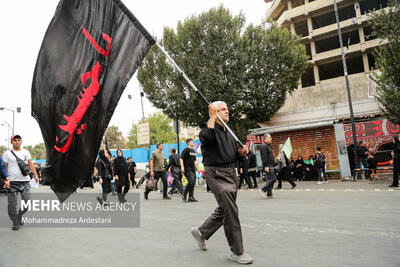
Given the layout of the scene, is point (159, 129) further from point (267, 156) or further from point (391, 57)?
point (267, 156)

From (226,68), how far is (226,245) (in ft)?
54.9

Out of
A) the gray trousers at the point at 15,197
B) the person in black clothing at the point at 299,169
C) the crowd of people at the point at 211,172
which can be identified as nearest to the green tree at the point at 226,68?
the person in black clothing at the point at 299,169

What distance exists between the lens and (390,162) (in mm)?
15750

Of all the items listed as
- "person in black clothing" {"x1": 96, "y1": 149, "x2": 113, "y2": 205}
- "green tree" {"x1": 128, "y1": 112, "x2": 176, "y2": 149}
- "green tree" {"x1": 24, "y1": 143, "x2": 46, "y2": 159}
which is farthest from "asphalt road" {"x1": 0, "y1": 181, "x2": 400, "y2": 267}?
"green tree" {"x1": 24, "y1": 143, "x2": 46, "y2": 159}

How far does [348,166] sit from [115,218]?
41.5 ft

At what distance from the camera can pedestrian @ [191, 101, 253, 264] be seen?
3561mm

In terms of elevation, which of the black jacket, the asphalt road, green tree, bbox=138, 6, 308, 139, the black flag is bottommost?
the asphalt road

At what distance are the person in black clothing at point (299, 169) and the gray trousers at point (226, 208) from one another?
48.5 ft

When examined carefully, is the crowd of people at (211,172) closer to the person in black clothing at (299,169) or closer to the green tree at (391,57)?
the green tree at (391,57)

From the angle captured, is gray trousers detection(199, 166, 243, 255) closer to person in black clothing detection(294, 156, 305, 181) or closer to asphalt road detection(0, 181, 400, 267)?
asphalt road detection(0, 181, 400, 267)

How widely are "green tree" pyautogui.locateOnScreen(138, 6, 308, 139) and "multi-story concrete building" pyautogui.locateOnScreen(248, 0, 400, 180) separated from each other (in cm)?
235

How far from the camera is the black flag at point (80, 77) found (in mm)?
3811

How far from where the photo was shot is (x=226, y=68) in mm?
19859

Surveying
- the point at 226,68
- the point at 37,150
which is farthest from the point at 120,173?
the point at 37,150
